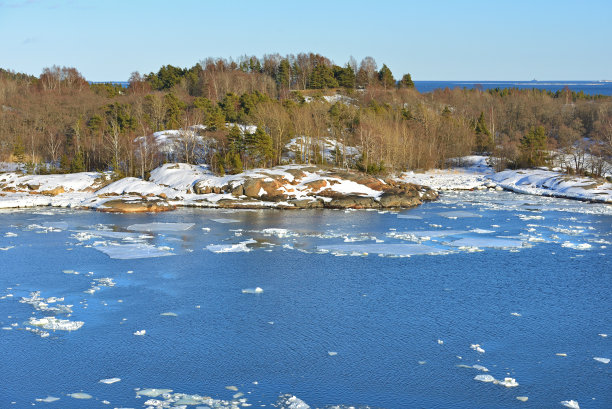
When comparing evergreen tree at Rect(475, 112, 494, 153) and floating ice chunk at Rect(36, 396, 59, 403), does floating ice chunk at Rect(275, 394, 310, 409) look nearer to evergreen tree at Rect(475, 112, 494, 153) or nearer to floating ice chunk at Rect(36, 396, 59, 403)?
floating ice chunk at Rect(36, 396, 59, 403)

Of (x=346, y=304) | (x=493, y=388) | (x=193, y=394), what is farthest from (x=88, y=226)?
(x=493, y=388)

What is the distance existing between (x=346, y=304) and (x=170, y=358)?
6688 millimetres

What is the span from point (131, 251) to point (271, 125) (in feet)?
118

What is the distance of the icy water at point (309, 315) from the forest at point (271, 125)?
2504cm

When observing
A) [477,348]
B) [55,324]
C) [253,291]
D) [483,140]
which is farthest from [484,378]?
[483,140]

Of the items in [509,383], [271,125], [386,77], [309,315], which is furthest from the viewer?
[386,77]

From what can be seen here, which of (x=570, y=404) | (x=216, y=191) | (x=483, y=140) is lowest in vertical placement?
(x=570, y=404)

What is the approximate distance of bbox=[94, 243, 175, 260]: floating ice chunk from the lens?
27078 mm

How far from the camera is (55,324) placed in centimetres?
1755

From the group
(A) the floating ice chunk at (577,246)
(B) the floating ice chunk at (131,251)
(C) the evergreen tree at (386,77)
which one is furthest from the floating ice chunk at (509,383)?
(C) the evergreen tree at (386,77)

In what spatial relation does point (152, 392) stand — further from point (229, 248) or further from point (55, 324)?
point (229, 248)

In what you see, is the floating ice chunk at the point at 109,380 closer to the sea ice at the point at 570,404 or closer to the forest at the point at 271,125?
the sea ice at the point at 570,404

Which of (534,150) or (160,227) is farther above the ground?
(534,150)

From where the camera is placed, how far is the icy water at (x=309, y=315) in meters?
13.5
